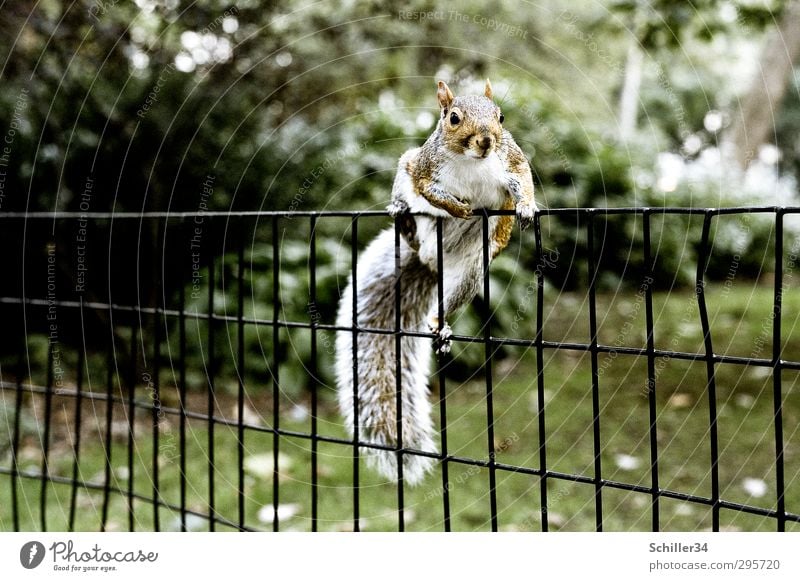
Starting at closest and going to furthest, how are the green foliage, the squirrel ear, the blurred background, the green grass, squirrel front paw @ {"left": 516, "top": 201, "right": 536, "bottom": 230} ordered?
squirrel front paw @ {"left": 516, "top": 201, "right": 536, "bottom": 230}
the squirrel ear
the green grass
the blurred background
the green foliage

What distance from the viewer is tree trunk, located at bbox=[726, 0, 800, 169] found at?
2.63m

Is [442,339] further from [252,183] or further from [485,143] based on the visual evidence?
[252,183]

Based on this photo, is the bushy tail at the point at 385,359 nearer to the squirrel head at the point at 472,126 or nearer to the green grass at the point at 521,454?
the squirrel head at the point at 472,126

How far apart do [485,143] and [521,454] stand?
1.04 meters

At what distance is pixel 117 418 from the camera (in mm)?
1948

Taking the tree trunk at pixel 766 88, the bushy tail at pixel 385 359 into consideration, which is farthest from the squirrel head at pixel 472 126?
the tree trunk at pixel 766 88

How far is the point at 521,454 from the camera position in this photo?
1.64 meters

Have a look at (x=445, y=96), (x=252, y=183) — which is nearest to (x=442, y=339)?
(x=445, y=96)

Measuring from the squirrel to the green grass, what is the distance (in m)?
0.40

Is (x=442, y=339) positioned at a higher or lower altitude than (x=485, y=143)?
lower

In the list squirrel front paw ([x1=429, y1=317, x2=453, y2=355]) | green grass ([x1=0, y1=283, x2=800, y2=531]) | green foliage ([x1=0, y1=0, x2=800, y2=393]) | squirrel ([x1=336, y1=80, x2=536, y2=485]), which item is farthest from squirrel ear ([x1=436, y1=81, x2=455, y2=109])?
green foliage ([x1=0, y1=0, x2=800, y2=393])

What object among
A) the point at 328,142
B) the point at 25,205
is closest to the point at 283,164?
the point at 328,142

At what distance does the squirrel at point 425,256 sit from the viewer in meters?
0.79

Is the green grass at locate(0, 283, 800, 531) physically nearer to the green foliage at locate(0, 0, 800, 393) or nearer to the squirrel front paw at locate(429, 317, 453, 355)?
the green foliage at locate(0, 0, 800, 393)
